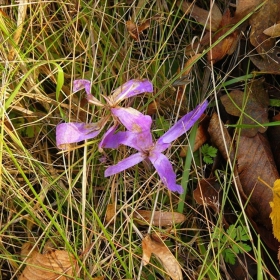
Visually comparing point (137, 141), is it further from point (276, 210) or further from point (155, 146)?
point (276, 210)

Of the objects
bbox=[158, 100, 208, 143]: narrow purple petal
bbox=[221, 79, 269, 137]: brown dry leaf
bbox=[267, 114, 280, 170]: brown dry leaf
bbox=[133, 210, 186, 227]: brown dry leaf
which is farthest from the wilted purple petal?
bbox=[267, 114, 280, 170]: brown dry leaf

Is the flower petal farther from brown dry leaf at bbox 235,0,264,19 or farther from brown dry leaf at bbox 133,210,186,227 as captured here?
brown dry leaf at bbox 235,0,264,19

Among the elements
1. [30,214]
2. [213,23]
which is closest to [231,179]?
[213,23]

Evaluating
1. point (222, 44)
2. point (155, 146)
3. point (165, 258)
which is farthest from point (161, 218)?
point (222, 44)

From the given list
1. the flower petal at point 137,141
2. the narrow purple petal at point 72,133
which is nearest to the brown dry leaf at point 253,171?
the flower petal at point 137,141

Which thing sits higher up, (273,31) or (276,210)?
(273,31)

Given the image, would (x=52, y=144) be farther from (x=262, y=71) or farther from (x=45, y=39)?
(x=262, y=71)
